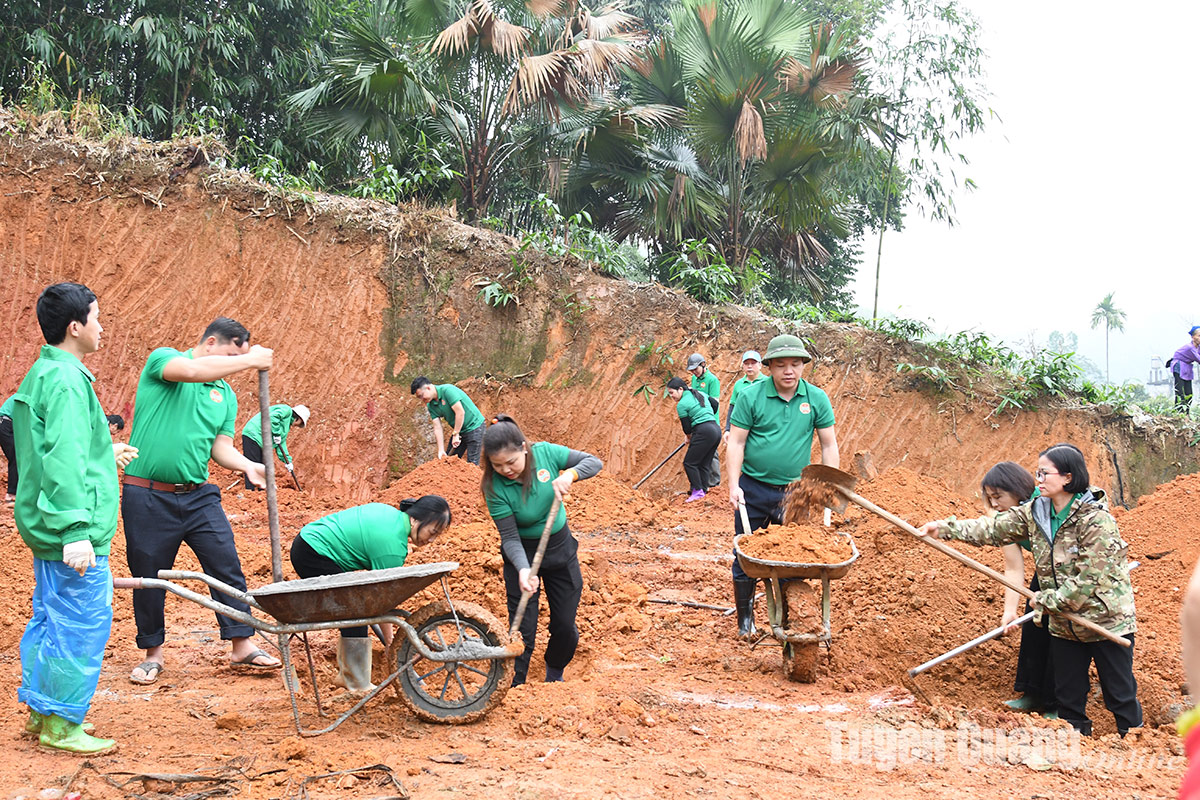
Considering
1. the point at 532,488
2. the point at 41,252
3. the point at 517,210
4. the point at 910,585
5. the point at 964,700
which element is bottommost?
the point at 964,700

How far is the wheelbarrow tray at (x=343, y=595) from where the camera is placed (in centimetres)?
366

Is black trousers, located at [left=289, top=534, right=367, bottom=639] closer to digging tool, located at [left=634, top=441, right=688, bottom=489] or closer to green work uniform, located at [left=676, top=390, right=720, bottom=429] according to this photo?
green work uniform, located at [left=676, top=390, right=720, bottom=429]

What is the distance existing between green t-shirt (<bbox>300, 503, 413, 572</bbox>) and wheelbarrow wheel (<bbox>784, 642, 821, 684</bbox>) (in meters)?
2.22

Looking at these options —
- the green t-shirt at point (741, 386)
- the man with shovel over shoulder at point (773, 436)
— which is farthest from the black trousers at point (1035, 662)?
the green t-shirt at point (741, 386)

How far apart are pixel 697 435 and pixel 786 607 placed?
247 inches

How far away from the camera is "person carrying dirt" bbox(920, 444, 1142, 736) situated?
421 centimetres

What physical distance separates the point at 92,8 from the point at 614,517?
11.1 metres

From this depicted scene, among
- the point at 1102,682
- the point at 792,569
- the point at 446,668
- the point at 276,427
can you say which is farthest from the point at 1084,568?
the point at 276,427

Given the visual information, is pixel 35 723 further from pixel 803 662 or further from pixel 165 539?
pixel 803 662

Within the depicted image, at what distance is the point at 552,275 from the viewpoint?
13227 mm

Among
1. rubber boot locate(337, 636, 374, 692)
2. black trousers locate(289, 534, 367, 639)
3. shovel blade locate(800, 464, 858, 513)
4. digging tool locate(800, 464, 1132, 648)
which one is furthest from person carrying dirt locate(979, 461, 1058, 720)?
black trousers locate(289, 534, 367, 639)

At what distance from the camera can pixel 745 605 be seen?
5754 millimetres

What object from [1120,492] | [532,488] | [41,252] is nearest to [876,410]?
[1120,492]

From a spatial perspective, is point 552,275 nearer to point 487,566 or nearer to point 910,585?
point 487,566
